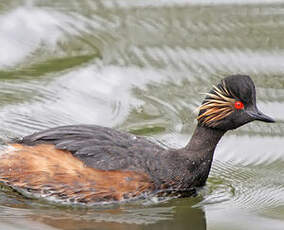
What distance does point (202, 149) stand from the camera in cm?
842

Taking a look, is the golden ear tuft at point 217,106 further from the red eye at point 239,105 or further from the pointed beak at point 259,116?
the pointed beak at point 259,116

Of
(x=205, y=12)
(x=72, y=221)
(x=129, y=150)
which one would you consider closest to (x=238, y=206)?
(x=129, y=150)

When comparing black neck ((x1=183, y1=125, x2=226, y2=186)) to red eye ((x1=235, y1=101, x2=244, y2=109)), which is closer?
red eye ((x1=235, y1=101, x2=244, y2=109))

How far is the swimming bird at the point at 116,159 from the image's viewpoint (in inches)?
313

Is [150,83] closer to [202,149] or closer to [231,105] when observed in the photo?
[202,149]

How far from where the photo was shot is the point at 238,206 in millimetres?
8133

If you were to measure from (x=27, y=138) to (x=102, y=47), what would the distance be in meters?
3.38

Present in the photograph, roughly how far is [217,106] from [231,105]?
144mm

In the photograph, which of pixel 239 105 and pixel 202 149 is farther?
pixel 202 149

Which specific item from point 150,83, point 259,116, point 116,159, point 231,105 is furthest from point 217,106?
point 150,83

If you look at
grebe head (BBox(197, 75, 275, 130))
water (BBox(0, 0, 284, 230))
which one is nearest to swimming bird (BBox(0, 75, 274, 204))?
grebe head (BBox(197, 75, 275, 130))

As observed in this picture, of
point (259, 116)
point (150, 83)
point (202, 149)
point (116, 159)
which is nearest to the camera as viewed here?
point (116, 159)

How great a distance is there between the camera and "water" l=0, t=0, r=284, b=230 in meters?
7.89

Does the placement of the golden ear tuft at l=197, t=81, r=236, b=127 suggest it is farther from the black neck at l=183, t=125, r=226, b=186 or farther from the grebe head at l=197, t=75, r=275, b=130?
the black neck at l=183, t=125, r=226, b=186
